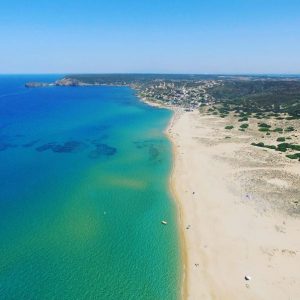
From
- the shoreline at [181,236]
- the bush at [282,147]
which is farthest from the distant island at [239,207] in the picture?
the shoreline at [181,236]

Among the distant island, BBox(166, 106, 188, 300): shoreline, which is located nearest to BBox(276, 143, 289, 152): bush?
the distant island

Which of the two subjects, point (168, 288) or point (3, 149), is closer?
point (168, 288)

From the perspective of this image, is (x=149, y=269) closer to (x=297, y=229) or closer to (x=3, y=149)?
(x=297, y=229)

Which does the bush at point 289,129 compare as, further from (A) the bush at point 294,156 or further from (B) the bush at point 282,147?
(A) the bush at point 294,156

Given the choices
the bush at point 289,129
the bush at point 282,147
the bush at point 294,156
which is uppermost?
the bush at point 294,156

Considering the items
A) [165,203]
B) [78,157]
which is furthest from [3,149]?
[165,203]
